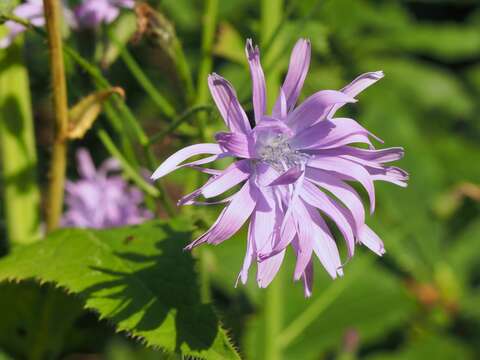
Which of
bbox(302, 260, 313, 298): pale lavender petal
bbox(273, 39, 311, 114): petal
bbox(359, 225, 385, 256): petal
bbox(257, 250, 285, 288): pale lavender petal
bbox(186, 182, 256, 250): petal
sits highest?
bbox(273, 39, 311, 114): petal

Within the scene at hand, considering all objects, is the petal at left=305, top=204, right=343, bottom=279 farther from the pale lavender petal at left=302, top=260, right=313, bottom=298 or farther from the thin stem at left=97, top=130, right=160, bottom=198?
the thin stem at left=97, top=130, right=160, bottom=198

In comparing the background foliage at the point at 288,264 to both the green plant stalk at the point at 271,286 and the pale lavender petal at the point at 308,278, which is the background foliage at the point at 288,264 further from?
the pale lavender petal at the point at 308,278

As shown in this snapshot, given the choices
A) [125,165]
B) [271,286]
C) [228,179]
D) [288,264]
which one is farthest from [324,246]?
[288,264]

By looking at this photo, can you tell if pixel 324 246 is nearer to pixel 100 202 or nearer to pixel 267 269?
pixel 267 269

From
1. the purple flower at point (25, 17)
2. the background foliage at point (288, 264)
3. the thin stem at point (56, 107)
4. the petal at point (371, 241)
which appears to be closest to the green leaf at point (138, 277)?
the background foliage at point (288, 264)

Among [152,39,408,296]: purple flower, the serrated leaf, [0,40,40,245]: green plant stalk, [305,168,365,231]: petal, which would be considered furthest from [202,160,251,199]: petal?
[0,40,40,245]: green plant stalk

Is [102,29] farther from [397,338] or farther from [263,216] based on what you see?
[397,338]
